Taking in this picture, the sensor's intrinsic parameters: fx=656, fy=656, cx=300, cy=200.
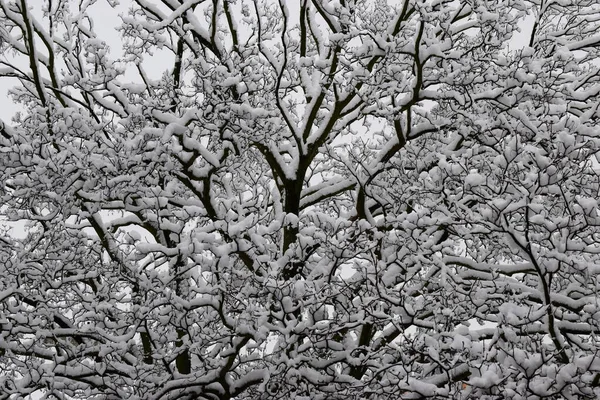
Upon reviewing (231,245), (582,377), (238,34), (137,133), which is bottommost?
(582,377)

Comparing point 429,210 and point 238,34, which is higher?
point 238,34

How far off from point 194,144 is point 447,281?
2652 millimetres

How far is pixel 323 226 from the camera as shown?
5723mm

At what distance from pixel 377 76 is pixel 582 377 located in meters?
3.34

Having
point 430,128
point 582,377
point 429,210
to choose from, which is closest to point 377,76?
A: point 430,128

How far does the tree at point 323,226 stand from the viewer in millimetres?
4762

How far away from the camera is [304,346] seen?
5180 millimetres

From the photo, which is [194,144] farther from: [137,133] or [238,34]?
[238,34]

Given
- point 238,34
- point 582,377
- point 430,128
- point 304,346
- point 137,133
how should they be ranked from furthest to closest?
point 238,34 < point 430,128 < point 137,133 < point 304,346 < point 582,377

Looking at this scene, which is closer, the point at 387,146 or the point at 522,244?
the point at 522,244

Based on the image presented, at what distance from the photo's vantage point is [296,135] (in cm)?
668

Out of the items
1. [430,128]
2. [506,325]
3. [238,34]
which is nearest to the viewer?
[506,325]

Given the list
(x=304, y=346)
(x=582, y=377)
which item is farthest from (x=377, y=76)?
(x=582, y=377)

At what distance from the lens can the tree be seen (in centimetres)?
476
